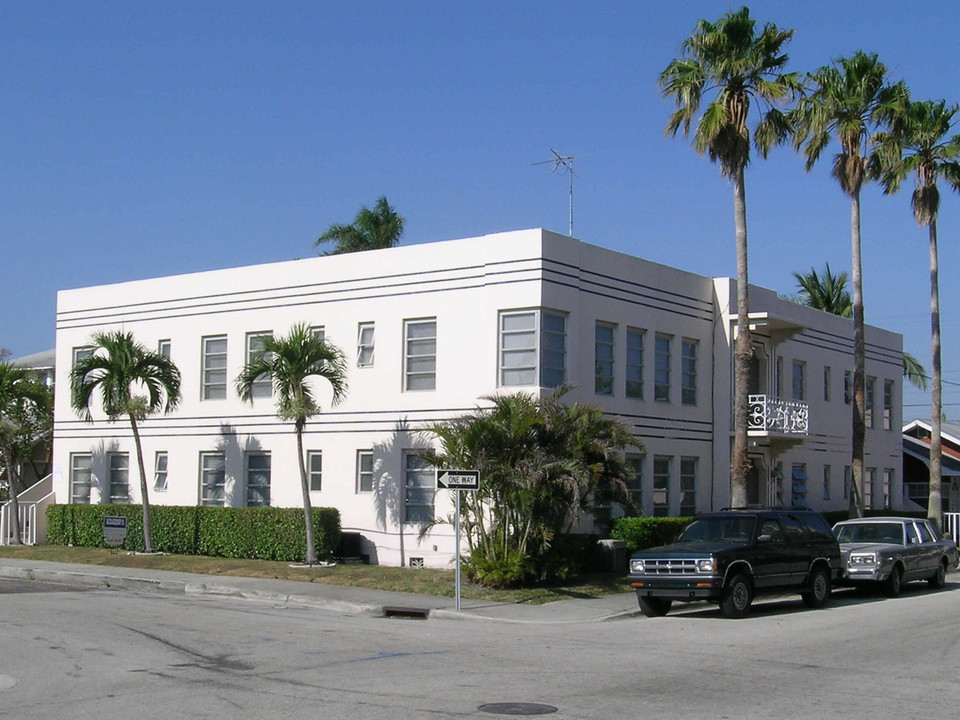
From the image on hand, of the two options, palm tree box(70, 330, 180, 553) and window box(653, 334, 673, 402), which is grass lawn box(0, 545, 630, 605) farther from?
window box(653, 334, 673, 402)

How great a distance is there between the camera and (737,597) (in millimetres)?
18734

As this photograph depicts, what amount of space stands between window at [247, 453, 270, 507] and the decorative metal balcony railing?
1263 cm

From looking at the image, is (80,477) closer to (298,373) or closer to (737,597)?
(298,373)

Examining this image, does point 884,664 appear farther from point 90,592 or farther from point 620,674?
point 90,592

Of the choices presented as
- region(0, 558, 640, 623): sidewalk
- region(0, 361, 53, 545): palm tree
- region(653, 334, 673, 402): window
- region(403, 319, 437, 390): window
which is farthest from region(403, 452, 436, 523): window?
region(0, 361, 53, 545): palm tree

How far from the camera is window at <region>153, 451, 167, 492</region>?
31656 millimetres

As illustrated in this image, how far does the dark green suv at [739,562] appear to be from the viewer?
18.4 m

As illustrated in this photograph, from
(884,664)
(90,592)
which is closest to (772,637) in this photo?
(884,664)

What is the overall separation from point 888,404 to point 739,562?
2442 centimetres

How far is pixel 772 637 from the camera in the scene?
53.3 ft

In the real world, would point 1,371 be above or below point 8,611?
above

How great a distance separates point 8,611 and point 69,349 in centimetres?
Result: 1628

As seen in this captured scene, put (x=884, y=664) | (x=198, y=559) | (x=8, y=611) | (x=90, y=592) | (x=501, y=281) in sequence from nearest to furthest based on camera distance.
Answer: (x=884, y=664) < (x=8, y=611) < (x=90, y=592) < (x=501, y=281) < (x=198, y=559)

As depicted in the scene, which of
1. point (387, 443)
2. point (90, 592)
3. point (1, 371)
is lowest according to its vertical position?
point (90, 592)
